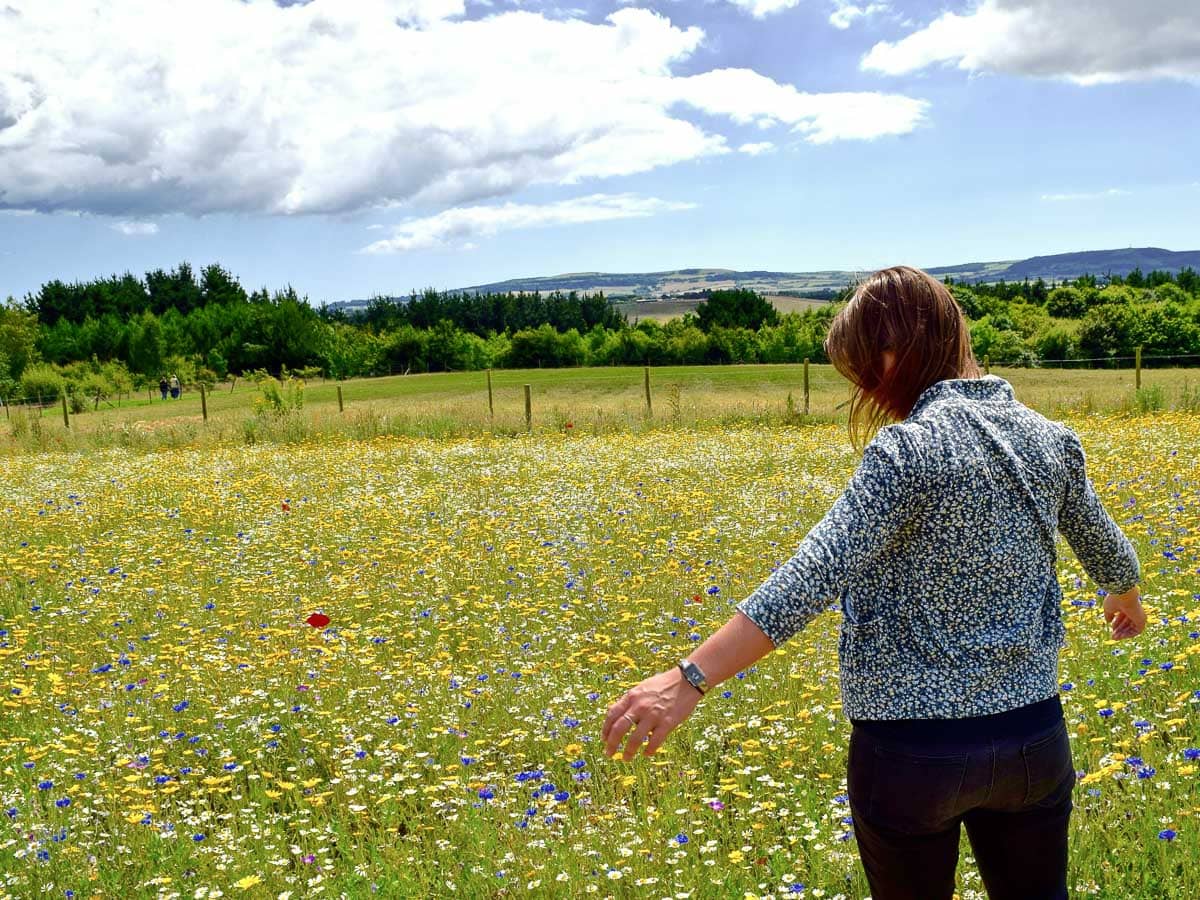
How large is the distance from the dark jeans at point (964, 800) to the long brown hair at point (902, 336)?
0.71 metres

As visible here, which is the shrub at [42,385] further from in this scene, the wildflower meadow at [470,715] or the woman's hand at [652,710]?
the woman's hand at [652,710]

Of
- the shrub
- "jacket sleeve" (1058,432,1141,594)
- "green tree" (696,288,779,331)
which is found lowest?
"jacket sleeve" (1058,432,1141,594)

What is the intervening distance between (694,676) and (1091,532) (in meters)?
1.04

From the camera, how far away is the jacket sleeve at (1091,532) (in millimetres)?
2076

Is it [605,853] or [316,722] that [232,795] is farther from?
[605,853]

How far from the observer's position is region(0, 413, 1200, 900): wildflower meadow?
349cm

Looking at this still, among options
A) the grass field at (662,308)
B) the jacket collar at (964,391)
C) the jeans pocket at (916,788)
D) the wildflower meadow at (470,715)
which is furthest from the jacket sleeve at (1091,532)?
the grass field at (662,308)

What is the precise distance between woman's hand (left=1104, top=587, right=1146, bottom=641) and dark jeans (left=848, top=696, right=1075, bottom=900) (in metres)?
0.53

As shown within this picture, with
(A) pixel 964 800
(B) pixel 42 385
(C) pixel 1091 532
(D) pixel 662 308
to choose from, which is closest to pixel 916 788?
(A) pixel 964 800

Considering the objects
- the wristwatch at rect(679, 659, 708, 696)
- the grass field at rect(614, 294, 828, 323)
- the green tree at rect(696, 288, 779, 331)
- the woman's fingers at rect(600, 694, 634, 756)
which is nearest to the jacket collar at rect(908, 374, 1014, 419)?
the wristwatch at rect(679, 659, 708, 696)

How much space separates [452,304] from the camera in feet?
400

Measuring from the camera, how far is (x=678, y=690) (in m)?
1.86

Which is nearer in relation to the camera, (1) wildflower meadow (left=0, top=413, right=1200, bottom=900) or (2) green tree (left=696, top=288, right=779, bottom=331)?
(1) wildflower meadow (left=0, top=413, right=1200, bottom=900)

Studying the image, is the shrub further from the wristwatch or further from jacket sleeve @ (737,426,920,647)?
jacket sleeve @ (737,426,920,647)
